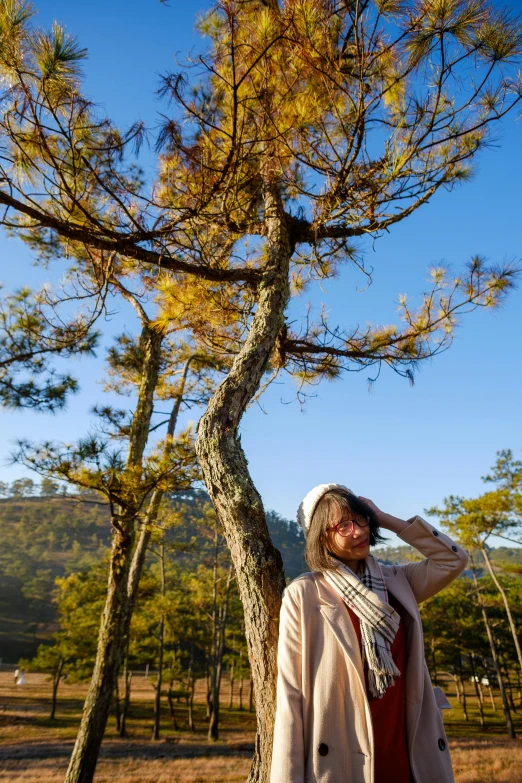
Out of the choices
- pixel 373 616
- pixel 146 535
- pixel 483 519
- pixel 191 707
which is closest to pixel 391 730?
pixel 373 616

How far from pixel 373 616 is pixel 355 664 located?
14 centimetres

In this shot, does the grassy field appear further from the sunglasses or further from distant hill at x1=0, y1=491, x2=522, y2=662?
distant hill at x1=0, y1=491, x2=522, y2=662

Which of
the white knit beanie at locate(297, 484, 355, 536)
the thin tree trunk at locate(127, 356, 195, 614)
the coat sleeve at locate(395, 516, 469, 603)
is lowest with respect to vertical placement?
the coat sleeve at locate(395, 516, 469, 603)

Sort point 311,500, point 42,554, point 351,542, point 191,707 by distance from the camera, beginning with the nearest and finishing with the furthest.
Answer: point 351,542 → point 311,500 → point 191,707 → point 42,554

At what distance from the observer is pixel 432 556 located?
1556 mm

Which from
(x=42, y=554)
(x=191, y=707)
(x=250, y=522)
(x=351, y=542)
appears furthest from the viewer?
(x=42, y=554)

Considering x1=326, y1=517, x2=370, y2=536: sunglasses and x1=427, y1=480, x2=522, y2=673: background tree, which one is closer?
x1=326, y1=517, x2=370, y2=536: sunglasses

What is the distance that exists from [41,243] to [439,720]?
607 cm

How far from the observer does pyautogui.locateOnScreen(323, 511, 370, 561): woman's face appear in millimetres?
1459

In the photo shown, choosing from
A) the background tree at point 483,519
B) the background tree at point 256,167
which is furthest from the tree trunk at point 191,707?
the background tree at point 256,167

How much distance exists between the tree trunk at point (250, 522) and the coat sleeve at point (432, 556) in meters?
0.55

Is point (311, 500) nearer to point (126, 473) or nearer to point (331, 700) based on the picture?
point (331, 700)

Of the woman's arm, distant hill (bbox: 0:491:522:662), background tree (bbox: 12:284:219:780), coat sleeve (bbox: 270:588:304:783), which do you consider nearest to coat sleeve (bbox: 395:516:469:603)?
the woman's arm

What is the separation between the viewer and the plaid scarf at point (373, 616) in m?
1.25
